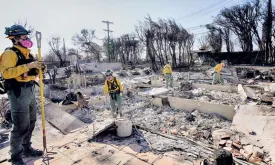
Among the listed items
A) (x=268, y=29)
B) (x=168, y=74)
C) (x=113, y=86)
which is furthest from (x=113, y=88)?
(x=268, y=29)

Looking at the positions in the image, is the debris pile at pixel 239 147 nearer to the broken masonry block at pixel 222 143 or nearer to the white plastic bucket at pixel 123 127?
the broken masonry block at pixel 222 143

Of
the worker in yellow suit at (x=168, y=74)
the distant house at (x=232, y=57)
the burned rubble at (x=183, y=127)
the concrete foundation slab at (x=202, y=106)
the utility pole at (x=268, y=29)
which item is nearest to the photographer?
the burned rubble at (x=183, y=127)

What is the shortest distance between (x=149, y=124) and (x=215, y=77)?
20.6 ft

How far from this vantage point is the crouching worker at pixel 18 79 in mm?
2315

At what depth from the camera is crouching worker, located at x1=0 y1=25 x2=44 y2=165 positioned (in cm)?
232

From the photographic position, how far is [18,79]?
2.44 metres

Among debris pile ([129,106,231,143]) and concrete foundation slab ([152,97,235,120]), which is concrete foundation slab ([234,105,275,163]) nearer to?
debris pile ([129,106,231,143])

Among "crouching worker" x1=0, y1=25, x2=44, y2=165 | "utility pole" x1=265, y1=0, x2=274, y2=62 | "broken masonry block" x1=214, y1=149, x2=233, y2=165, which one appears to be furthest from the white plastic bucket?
"utility pole" x1=265, y1=0, x2=274, y2=62

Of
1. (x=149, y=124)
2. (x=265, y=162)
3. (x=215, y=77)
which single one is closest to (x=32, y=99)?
(x=149, y=124)

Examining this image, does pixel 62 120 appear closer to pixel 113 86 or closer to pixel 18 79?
pixel 113 86

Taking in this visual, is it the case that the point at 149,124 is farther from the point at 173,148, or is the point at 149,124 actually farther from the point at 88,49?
the point at 88,49

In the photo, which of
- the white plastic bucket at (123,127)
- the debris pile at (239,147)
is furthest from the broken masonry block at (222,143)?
the white plastic bucket at (123,127)

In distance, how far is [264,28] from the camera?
19953 millimetres

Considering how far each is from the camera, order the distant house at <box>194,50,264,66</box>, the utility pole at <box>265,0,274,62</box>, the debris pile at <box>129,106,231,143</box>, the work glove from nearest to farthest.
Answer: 1. the work glove
2. the debris pile at <box>129,106,231,143</box>
3. the utility pole at <box>265,0,274,62</box>
4. the distant house at <box>194,50,264,66</box>
